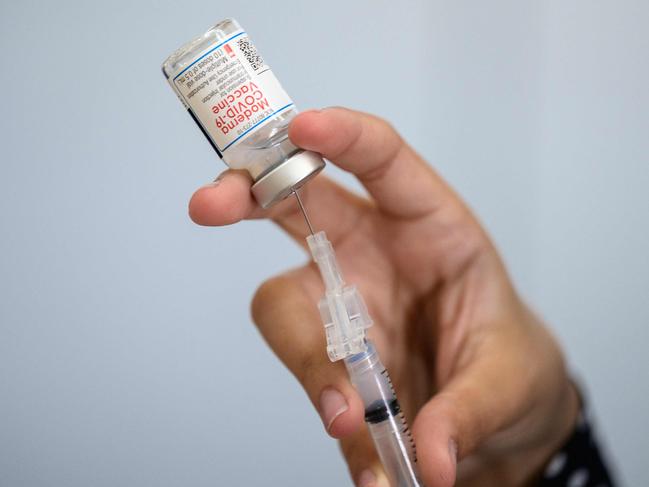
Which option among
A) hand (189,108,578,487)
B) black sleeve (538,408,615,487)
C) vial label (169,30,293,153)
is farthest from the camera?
black sleeve (538,408,615,487)

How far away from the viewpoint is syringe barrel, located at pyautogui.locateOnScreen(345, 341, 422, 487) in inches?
26.3

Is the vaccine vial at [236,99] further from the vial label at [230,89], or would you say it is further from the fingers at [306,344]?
the fingers at [306,344]

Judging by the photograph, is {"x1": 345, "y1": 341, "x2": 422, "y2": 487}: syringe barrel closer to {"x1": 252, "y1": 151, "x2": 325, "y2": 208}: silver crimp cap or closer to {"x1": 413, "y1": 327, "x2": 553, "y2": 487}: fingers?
{"x1": 413, "y1": 327, "x2": 553, "y2": 487}: fingers

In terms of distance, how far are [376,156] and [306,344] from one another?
0.26 metres

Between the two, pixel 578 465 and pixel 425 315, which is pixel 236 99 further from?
pixel 578 465

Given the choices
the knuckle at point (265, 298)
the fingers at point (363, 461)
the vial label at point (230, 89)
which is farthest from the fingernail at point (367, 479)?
the vial label at point (230, 89)

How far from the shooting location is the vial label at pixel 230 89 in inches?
23.8

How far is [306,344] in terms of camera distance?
2.46 feet

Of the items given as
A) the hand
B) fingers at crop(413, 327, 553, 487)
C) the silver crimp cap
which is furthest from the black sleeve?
the silver crimp cap

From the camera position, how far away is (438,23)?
4.76ft

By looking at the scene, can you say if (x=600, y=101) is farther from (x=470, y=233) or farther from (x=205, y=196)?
(x=205, y=196)

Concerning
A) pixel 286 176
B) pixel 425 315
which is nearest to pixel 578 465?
pixel 425 315

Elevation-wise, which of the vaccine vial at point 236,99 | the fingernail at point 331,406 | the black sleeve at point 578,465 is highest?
the vaccine vial at point 236,99

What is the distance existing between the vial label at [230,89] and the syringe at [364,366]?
0.34 feet
